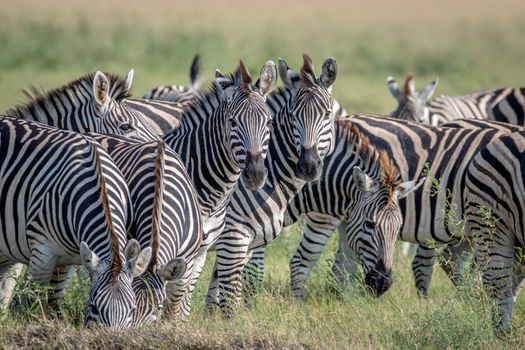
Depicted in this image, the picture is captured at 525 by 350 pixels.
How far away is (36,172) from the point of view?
7273 mm

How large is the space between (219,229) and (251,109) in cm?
112

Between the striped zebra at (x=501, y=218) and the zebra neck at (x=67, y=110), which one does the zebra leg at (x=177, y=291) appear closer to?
the striped zebra at (x=501, y=218)

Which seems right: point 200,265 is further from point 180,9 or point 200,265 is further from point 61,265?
point 180,9

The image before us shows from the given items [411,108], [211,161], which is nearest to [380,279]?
[211,161]

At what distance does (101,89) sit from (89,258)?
3.98 meters

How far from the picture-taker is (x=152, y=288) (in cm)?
626

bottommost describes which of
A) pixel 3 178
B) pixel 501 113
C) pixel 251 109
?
pixel 3 178

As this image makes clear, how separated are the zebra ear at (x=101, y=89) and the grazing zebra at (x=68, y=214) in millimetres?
1885

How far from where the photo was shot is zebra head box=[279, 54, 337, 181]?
27.7 feet

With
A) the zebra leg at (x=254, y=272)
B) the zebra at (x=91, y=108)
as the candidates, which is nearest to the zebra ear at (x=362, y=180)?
the zebra leg at (x=254, y=272)

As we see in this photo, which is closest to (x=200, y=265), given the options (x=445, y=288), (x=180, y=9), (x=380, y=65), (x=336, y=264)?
(x=336, y=264)

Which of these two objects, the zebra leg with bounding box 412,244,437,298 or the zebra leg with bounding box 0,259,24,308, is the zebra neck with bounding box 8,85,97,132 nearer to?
the zebra leg with bounding box 0,259,24,308

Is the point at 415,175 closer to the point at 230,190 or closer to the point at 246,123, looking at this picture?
the point at 230,190

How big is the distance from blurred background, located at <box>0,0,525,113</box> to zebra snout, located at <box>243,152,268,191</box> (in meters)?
15.3
